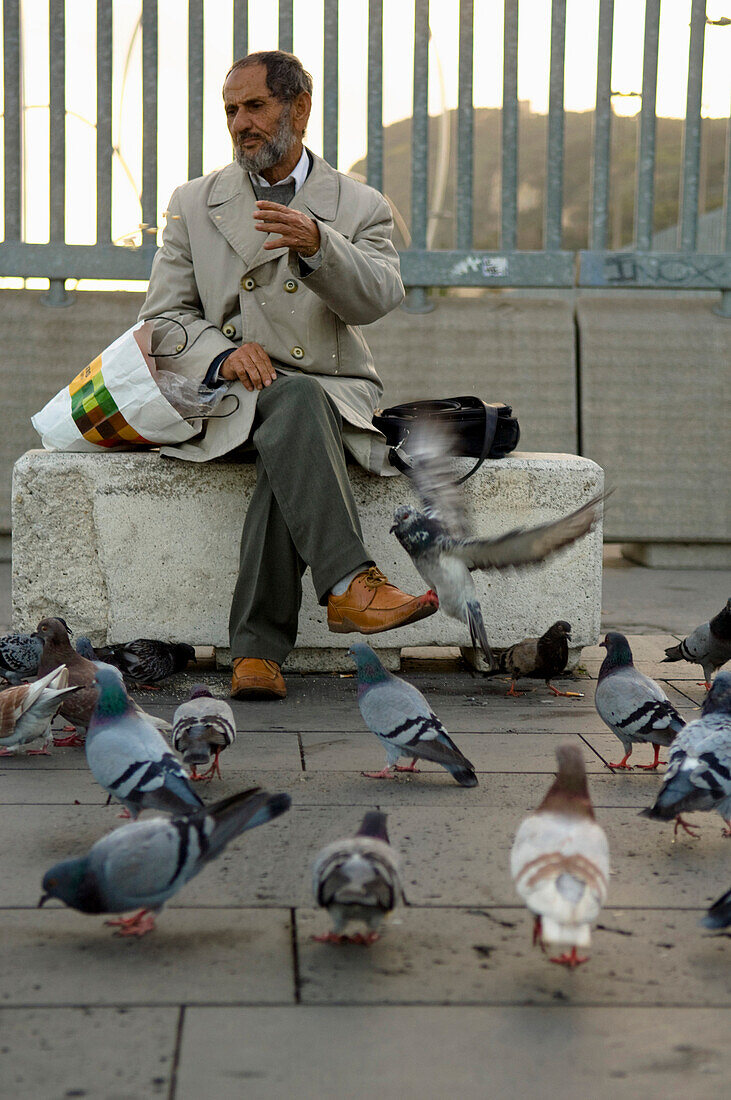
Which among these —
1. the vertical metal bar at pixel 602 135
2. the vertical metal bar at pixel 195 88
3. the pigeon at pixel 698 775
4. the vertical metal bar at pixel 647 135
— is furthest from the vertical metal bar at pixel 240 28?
the pigeon at pixel 698 775

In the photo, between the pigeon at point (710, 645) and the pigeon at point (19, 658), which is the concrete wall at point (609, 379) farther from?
the pigeon at point (19, 658)

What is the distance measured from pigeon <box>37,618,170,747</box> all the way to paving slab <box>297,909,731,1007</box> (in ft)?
5.04

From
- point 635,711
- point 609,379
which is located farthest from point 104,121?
point 635,711

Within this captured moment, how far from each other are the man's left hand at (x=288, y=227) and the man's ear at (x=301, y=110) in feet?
2.38

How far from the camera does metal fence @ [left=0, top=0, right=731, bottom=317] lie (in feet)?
25.3

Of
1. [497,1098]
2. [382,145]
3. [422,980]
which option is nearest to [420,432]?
[422,980]

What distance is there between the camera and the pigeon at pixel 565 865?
2.08 m

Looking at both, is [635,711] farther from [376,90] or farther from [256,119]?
[376,90]

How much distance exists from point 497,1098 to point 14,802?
1820mm

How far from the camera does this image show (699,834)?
303 cm

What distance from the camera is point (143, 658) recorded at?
14.8ft

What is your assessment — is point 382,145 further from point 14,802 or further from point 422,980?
point 422,980

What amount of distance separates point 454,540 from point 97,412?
1.62 m

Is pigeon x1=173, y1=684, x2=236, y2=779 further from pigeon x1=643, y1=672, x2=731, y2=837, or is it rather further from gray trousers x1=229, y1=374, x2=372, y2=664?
pigeon x1=643, y1=672, x2=731, y2=837
